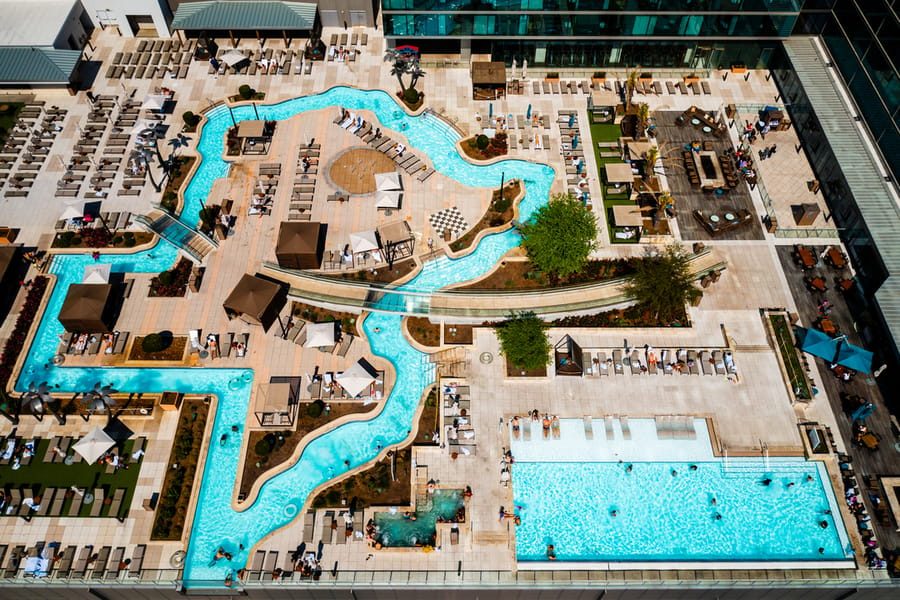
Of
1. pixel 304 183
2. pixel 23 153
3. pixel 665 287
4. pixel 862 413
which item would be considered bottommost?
pixel 862 413

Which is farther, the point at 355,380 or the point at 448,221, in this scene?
the point at 448,221

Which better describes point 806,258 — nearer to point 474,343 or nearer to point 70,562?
point 474,343

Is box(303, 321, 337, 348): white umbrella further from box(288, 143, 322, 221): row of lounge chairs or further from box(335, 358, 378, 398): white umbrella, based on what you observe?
box(288, 143, 322, 221): row of lounge chairs

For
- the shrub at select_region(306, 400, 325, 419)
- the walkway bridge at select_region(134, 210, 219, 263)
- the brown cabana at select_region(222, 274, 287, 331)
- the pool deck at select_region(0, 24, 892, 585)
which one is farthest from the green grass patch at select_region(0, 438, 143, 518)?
the walkway bridge at select_region(134, 210, 219, 263)

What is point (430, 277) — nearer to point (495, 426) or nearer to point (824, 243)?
point (495, 426)

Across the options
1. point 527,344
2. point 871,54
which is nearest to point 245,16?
point 527,344

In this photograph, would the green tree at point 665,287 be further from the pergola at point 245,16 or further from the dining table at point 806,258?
the pergola at point 245,16
